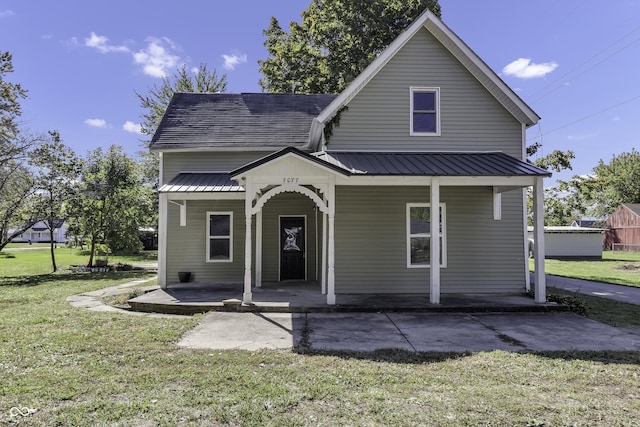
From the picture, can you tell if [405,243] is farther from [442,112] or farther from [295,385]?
[295,385]

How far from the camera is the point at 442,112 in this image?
10789mm

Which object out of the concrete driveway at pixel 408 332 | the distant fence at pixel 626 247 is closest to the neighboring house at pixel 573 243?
the distant fence at pixel 626 247

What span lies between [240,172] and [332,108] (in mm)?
3263

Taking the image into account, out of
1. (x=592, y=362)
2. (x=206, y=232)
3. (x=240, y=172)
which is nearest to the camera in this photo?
(x=592, y=362)

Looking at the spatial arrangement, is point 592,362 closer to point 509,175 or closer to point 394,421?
point 394,421

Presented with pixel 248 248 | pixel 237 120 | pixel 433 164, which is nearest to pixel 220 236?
pixel 237 120

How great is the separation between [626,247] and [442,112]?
41762 millimetres

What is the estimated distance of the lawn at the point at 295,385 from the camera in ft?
12.4

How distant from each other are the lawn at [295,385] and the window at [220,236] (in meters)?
6.25

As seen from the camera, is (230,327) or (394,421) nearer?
(394,421)

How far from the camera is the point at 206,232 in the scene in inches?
507

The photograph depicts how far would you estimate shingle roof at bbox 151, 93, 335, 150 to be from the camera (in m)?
12.9

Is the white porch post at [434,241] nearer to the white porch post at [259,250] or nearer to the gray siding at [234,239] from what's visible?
the gray siding at [234,239]

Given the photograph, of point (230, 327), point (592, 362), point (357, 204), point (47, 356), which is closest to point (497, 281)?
point (357, 204)
